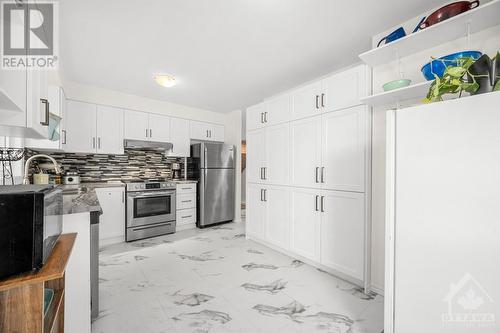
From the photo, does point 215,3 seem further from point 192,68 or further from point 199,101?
point 199,101

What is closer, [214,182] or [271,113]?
[271,113]

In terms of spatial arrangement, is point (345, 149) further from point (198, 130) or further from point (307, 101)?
point (198, 130)

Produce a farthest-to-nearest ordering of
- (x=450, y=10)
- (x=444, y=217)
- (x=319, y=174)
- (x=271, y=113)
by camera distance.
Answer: (x=271, y=113)
(x=319, y=174)
(x=450, y=10)
(x=444, y=217)

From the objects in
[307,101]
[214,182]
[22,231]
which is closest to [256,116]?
[307,101]

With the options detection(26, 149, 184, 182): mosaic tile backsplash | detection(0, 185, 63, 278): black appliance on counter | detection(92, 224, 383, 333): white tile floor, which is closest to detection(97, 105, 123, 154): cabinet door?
detection(26, 149, 184, 182): mosaic tile backsplash

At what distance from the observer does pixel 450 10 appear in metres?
1.53

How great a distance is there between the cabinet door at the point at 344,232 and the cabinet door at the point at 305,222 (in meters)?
0.10

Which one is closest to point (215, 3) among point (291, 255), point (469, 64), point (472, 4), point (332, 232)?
point (469, 64)

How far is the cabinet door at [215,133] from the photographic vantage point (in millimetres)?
4895

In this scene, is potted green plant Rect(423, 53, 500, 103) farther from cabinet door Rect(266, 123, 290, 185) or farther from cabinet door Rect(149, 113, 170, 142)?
cabinet door Rect(149, 113, 170, 142)

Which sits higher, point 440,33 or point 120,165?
point 440,33

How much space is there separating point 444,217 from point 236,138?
14.0 feet

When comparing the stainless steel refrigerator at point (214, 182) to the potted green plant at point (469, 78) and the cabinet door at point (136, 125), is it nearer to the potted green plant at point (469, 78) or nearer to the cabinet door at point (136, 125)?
the cabinet door at point (136, 125)

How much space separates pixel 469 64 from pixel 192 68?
2.64 meters
